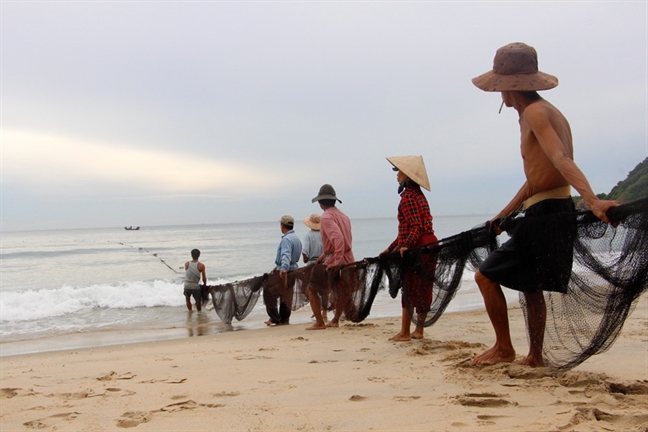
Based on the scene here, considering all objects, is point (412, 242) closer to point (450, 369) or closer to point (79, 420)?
point (450, 369)

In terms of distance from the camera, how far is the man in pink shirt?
688cm

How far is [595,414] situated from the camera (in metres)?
2.77


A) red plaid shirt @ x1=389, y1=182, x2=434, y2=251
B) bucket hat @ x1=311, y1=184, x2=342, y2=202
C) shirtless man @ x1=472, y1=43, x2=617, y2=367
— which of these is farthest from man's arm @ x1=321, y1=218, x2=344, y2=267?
shirtless man @ x1=472, y1=43, x2=617, y2=367

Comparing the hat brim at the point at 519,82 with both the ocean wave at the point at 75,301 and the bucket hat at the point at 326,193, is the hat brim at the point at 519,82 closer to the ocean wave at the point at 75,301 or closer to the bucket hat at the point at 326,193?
the bucket hat at the point at 326,193

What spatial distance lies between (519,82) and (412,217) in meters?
2.16

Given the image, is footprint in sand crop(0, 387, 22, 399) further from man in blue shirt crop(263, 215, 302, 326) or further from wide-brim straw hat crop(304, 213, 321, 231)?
wide-brim straw hat crop(304, 213, 321, 231)

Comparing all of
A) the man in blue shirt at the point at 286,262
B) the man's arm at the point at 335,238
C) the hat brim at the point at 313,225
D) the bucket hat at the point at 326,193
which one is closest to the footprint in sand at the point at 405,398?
the man's arm at the point at 335,238

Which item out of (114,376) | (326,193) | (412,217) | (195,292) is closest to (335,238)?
(326,193)

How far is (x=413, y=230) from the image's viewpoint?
543 cm

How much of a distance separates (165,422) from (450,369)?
204 cm

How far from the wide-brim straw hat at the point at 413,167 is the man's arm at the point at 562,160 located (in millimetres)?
2185

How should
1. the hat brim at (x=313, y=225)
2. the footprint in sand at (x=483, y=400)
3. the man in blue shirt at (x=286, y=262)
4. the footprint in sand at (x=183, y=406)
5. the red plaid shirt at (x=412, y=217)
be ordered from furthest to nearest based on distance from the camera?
the hat brim at (x=313, y=225), the man in blue shirt at (x=286, y=262), the red plaid shirt at (x=412, y=217), the footprint in sand at (x=183, y=406), the footprint in sand at (x=483, y=400)

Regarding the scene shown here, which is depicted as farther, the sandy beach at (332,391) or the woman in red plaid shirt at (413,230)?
the woman in red plaid shirt at (413,230)

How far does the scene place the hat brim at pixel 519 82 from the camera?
11.5ft
